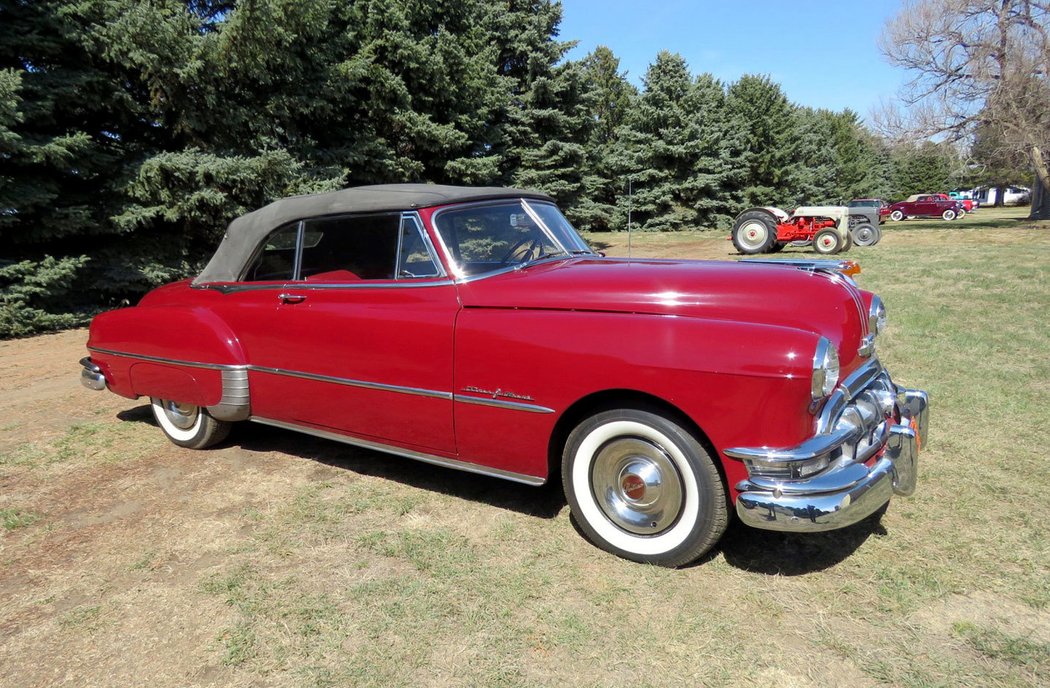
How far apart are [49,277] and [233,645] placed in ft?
29.4

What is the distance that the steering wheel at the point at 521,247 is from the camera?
371 cm

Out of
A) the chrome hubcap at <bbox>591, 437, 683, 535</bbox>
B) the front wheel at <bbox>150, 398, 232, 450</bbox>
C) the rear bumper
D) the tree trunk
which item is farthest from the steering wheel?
the tree trunk

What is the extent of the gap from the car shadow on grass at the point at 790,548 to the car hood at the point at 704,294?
34.0 inches

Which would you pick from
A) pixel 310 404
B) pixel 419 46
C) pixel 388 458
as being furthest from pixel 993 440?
pixel 419 46

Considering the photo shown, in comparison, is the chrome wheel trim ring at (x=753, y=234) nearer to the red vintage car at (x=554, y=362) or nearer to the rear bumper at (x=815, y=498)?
the red vintage car at (x=554, y=362)

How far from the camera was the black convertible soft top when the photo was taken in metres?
3.71

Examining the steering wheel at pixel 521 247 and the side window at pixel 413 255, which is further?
the steering wheel at pixel 521 247

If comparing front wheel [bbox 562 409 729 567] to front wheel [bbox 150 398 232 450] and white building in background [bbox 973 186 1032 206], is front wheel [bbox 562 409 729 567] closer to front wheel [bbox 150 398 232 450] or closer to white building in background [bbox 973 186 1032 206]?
front wheel [bbox 150 398 232 450]

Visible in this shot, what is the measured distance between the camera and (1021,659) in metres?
2.28

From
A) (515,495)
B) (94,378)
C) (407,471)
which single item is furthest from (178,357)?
(515,495)

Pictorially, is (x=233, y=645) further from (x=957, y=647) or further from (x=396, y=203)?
(x=957, y=647)

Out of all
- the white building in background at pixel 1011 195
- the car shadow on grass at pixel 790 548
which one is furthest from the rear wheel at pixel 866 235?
the white building in background at pixel 1011 195

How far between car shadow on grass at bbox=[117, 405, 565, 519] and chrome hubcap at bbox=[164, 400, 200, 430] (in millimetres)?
280

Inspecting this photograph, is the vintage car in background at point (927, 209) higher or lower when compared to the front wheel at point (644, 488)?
higher
